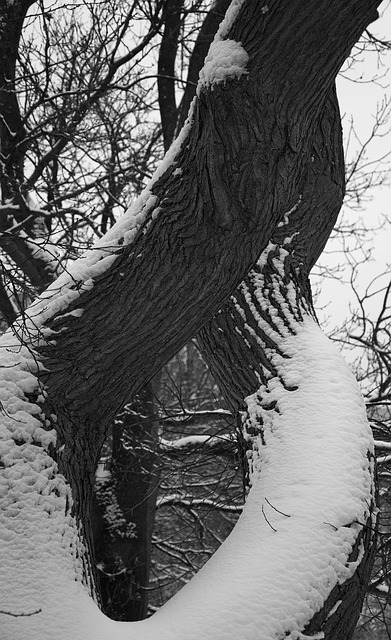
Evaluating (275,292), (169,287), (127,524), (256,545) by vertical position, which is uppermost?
(275,292)

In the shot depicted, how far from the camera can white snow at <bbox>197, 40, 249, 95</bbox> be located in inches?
94.2

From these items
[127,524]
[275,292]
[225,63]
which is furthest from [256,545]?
[127,524]

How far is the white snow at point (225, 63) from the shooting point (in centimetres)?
239

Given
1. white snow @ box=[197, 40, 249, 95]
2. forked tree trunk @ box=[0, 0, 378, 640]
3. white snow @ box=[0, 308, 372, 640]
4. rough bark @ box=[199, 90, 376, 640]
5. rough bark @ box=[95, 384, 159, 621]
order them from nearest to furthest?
white snow @ box=[0, 308, 372, 640] → forked tree trunk @ box=[0, 0, 378, 640] → white snow @ box=[197, 40, 249, 95] → rough bark @ box=[199, 90, 376, 640] → rough bark @ box=[95, 384, 159, 621]

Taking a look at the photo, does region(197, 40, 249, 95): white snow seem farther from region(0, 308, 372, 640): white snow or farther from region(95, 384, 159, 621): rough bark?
region(95, 384, 159, 621): rough bark

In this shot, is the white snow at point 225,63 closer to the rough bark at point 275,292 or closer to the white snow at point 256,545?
the rough bark at point 275,292

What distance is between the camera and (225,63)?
2.42m

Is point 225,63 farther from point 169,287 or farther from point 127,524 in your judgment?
point 127,524

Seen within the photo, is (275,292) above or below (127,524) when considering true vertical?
above

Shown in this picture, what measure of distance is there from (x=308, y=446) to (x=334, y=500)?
0.28 metres

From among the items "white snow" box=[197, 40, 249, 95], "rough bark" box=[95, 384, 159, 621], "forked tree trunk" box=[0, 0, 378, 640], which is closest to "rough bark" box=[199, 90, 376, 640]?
"forked tree trunk" box=[0, 0, 378, 640]

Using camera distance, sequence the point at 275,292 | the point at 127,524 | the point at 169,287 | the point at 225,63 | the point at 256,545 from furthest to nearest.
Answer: the point at 127,524 < the point at 275,292 < the point at 169,287 < the point at 225,63 < the point at 256,545

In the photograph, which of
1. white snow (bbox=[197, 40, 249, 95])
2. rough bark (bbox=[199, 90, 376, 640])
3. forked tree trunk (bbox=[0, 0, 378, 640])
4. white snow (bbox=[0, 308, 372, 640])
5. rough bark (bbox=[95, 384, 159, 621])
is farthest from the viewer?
rough bark (bbox=[95, 384, 159, 621])

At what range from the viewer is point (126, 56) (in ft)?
18.8
